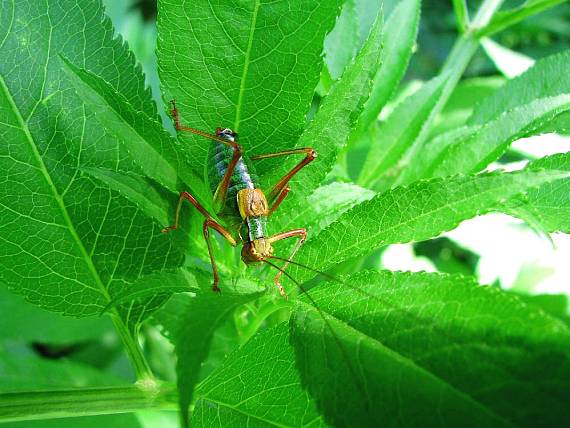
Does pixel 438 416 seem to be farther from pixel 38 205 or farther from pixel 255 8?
pixel 38 205

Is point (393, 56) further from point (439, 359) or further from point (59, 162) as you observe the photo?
point (439, 359)

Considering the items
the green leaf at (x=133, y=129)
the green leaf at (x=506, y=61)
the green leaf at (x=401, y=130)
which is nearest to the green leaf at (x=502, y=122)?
the green leaf at (x=401, y=130)

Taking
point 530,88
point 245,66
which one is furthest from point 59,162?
point 530,88

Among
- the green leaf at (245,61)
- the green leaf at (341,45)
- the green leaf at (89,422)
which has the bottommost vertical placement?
the green leaf at (89,422)

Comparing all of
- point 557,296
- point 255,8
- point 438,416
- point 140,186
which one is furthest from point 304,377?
point 557,296

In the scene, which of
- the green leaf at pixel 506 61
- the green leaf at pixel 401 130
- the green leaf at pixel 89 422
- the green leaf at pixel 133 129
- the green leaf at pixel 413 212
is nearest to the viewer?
the green leaf at pixel 413 212

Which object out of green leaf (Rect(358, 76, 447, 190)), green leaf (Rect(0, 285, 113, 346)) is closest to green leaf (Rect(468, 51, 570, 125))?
green leaf (Rect(358, 76, 447, 190))

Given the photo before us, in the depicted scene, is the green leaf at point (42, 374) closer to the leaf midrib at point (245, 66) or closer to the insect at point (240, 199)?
the insect at point (240, 199)
